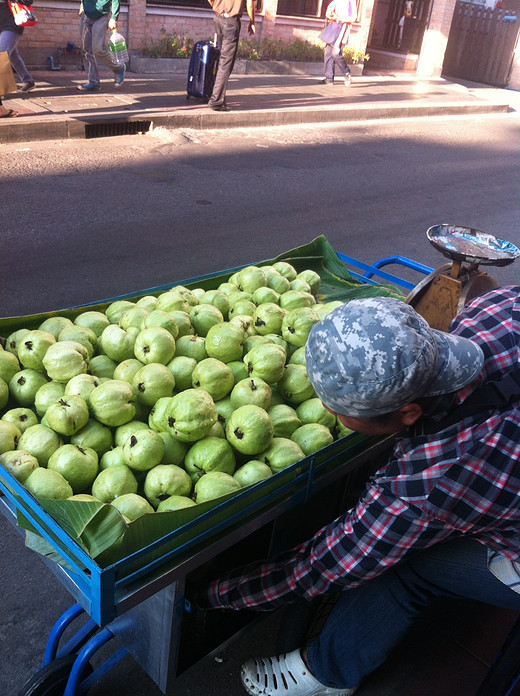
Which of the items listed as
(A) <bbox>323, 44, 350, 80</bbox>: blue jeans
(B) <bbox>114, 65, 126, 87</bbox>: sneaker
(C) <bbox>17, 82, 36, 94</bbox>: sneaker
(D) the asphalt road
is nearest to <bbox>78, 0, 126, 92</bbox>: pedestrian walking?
(B) <bbox>114, 65, 126, 87</bbox>: sneaker

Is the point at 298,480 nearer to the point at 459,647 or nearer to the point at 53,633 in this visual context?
the point at 53,633

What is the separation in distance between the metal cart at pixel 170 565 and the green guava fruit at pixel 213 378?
0.47 meters

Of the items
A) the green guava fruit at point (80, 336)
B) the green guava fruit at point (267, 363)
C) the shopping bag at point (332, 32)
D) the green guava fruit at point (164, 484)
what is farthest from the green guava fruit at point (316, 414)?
the shopping bag at point (332, 32)

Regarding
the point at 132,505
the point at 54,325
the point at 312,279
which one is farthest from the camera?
the point at 312,279

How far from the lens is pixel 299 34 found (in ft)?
55.5

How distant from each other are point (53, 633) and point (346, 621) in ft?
3.56

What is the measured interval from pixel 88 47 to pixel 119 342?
33.6 ft

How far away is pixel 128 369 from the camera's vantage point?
96.6 inches

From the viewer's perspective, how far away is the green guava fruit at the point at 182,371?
2467 mm

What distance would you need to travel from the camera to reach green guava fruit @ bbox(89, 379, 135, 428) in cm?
220

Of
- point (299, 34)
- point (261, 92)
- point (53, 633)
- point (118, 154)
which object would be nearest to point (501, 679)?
point (53, 633)

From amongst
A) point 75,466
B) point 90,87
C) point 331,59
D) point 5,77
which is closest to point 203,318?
point 75,466

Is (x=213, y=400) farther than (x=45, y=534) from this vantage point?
Yes

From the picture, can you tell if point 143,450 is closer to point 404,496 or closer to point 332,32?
point 404,496
